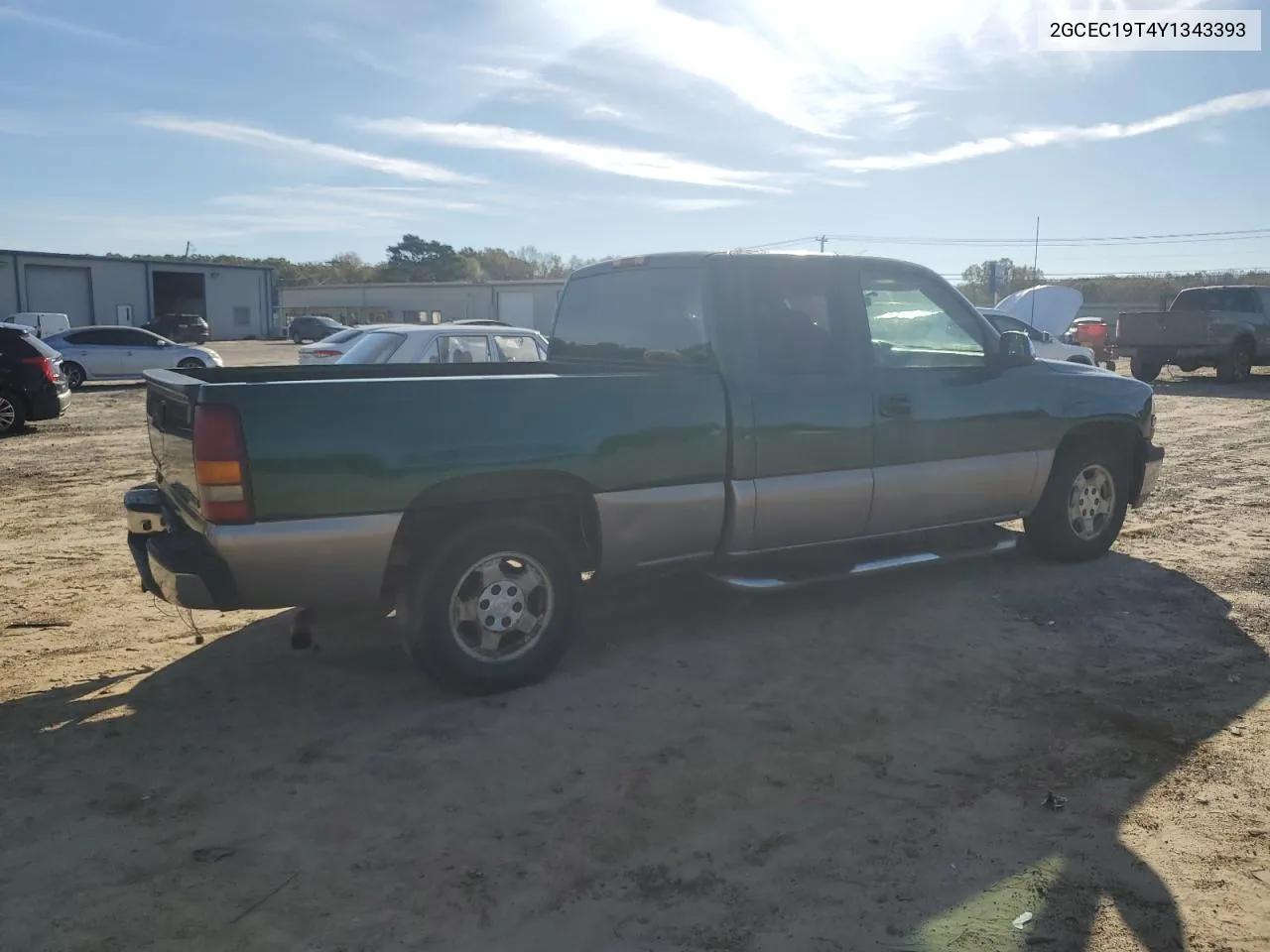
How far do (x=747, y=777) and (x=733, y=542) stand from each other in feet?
5.13

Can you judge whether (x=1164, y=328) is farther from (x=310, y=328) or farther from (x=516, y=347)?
(x=310, y=328)

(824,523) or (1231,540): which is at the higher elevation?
(824,523)

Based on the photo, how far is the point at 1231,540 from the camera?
753 centimetres

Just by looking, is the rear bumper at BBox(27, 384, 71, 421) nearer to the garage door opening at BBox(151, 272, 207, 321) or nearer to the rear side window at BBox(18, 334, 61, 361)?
the rear side window at BBox(18, 334, 61, 361)

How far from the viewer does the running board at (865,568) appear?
17.1 ft

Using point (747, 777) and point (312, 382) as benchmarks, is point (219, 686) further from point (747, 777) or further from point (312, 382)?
point (747, 777)

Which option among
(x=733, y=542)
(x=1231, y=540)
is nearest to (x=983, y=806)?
(x=733, y=542)

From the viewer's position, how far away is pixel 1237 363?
2216cm

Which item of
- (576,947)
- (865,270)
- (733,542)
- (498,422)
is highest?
(865,270)

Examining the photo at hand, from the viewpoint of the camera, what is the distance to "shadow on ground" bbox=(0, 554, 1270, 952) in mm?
2990

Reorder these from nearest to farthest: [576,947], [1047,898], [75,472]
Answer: [576,947], [1047,898], [75,472]

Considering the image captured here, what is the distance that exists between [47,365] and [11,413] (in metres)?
0.80

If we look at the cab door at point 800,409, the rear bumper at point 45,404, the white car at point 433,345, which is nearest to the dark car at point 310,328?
the rear bumper at point 45,404

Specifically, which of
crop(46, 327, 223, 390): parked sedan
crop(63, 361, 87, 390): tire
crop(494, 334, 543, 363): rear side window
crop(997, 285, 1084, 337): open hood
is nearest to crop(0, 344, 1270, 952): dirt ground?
crop(494, 334, 543, 363): rear side window
